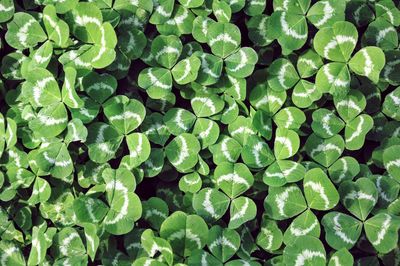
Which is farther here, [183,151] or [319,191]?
[183,151]

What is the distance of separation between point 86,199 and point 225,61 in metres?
0.68

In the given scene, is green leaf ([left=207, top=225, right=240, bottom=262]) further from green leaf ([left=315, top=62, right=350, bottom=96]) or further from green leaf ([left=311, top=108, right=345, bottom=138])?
green leaf ([left=315, top=62, right=350, bottom=96])

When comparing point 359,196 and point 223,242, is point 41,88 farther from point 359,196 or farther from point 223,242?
point 359,196

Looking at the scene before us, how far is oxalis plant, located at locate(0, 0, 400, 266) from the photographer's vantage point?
5.69 ft

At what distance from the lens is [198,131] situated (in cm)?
188

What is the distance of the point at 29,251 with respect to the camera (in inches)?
75.4

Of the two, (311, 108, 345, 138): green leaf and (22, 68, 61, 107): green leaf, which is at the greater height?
(22, 68, 61, 107): green leaf

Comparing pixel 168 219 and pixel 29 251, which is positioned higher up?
pixel 168 219

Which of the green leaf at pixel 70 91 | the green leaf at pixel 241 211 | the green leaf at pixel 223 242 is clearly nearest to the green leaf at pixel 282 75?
the green leaf at pixel 241 211

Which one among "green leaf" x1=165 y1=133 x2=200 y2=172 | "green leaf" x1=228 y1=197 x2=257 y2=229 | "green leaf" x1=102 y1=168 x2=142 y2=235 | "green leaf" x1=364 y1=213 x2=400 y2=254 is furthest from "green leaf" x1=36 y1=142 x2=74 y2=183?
"green leaf" x1=364 y1=213 x2=400 y2=254

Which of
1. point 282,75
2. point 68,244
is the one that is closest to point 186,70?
point 282,75

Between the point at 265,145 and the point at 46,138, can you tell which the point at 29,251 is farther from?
the point at 265,145

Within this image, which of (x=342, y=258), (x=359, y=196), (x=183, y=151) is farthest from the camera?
(x=183, y=151)

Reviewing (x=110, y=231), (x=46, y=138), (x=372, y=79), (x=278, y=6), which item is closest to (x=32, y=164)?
(x=46, y=138)
